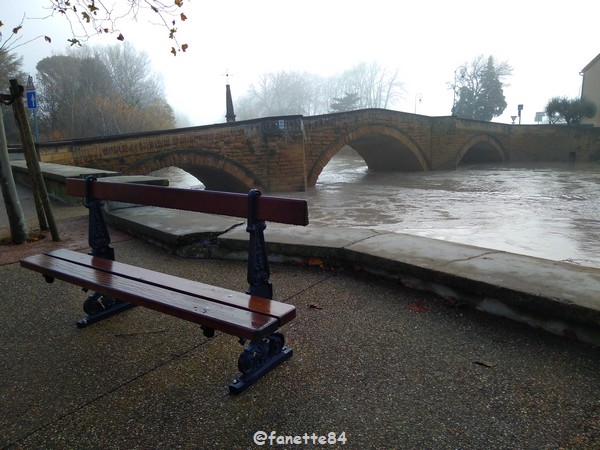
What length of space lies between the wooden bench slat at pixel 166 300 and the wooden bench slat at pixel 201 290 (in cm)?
3

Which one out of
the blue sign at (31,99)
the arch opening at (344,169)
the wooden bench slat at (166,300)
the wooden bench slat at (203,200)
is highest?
the blue sign at (31,99)

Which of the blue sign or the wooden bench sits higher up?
the blue sign

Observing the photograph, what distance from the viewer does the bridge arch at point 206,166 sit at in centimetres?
1296

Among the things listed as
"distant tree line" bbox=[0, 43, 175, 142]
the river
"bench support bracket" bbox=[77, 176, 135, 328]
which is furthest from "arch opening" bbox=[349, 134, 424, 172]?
"bench support bracket" bbox=[77, 176, 135, 328]

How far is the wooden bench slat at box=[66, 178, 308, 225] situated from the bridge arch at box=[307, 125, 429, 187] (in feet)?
52.0

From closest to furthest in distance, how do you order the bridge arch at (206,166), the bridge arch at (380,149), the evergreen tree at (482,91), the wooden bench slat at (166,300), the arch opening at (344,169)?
the wooden bench slat at (166,300), the bridge arch at (206,166), the bridge arch at (380,149), the arch opening at (344,169), the evergreen tree at (482,91)

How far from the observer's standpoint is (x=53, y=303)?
2.79 meters

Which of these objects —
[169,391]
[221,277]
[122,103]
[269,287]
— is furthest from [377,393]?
[122,103]

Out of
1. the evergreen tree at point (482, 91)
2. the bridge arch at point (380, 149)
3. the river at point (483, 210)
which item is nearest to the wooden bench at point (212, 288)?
the river at point (483, 210)

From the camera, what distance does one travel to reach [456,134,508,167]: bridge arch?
92.6 feet

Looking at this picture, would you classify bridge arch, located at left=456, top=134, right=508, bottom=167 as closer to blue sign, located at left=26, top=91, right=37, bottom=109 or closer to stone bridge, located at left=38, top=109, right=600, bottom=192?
stone bridge, located at left=38, top=109, right=600, bottom=192

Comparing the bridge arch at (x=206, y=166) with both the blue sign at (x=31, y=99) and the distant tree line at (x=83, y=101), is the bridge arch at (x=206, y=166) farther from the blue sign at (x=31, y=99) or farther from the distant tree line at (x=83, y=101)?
the distant tree line at (x=83, y=101)

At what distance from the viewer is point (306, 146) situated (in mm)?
18078

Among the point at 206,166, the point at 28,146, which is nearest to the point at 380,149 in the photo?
the point at 206,166
